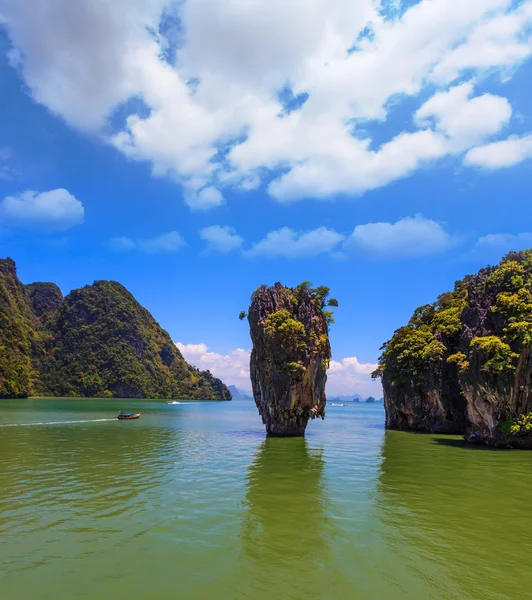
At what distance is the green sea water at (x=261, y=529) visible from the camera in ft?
29.2

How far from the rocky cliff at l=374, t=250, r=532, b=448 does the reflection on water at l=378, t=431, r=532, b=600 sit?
620 cm

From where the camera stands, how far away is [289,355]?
37.5m

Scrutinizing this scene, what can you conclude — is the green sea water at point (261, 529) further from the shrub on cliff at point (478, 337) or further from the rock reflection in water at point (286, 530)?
the shrub on cliff at point (478, 337)

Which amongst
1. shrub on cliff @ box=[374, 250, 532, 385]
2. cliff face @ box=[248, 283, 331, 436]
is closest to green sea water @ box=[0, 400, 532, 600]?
shrub on cliff @ box=[374, 250, 532, 385]

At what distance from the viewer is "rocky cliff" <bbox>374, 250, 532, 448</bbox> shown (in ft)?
101

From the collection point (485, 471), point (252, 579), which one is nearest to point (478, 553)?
point (252, 579)

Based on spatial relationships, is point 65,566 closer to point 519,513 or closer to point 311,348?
point 519,513

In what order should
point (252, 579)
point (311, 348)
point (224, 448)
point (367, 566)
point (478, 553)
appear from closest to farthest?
point (252, 579) < point (367, 566) < point (478, 553) < point (224, 448) < point (311, 348)

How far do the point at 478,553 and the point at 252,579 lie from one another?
21.7 feet

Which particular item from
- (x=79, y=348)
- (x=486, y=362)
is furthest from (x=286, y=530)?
(x=79, y=348)

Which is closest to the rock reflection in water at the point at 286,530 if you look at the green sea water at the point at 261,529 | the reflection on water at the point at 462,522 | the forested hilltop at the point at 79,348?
the green sea water at the point at 261,529

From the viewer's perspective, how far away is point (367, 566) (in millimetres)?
9867

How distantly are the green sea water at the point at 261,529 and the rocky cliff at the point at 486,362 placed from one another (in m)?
8.35

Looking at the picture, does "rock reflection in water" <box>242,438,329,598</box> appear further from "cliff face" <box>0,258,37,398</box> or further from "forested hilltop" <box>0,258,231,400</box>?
"forested hilltop" <box>0,258,231,400</box>
